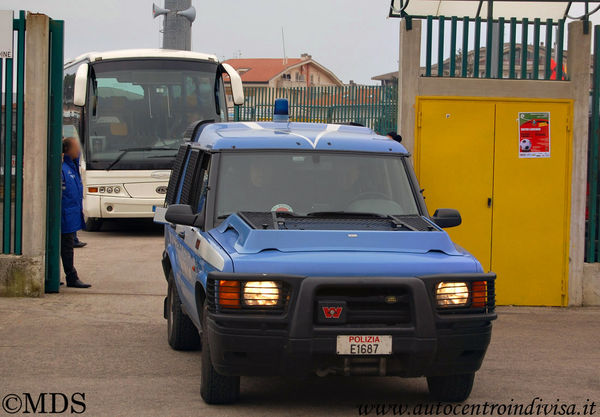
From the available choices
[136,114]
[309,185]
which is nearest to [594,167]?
[309,185]

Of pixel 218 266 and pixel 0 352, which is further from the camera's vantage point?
pixel 0 352

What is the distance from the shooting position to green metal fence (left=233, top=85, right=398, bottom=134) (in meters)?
24.5

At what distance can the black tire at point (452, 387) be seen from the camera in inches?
274

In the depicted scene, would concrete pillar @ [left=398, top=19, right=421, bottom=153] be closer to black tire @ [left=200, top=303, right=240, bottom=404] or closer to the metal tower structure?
black tire @ [left=200, top=303, right=240, bottom=404]

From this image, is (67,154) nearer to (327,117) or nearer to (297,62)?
(327,117)

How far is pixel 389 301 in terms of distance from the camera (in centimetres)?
633

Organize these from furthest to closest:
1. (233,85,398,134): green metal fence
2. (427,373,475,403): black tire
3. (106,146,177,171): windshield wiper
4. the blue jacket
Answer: (233,85,398,134): green metal fence, (106,146,177,171): windshield wiper, the blue jacket, (427,373,475,403): black tire

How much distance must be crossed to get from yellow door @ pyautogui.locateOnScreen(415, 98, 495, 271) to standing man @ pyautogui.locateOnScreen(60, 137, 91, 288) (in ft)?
14.0

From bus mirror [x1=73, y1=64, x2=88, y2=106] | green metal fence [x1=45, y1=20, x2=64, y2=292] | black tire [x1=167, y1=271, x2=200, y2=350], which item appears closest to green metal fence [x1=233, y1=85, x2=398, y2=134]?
bus mirror [x1=73, y1=64, x2=88, y2=106]

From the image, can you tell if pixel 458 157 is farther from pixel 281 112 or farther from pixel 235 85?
pixel 235 85

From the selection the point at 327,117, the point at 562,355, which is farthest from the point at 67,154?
the point at 327,117

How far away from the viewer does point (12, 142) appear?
11.7 metres

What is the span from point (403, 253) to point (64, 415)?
245cm

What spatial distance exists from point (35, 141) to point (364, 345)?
257 inches
